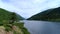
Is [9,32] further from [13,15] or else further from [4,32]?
[13,15]

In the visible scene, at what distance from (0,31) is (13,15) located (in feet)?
122

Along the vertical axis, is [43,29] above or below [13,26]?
below

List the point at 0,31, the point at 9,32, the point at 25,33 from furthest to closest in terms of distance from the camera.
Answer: the point at 25,33 → the point at 9,32 → the point at 0,31

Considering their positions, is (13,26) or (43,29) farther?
(43,29)

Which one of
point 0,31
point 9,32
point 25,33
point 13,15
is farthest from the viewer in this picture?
point 13,15

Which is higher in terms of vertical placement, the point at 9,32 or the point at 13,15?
the point at 13,15

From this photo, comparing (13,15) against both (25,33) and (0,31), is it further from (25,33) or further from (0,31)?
(0,31)

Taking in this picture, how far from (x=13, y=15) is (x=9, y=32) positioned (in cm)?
3295

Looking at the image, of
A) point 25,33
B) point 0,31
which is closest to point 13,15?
point 25,33

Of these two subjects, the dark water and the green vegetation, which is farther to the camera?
the dark water

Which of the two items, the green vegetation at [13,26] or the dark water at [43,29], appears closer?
the green vegetation at [13,26]

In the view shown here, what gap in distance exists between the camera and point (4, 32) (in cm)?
2900

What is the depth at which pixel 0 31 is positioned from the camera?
90.0 feet

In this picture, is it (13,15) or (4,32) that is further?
(13,15)
